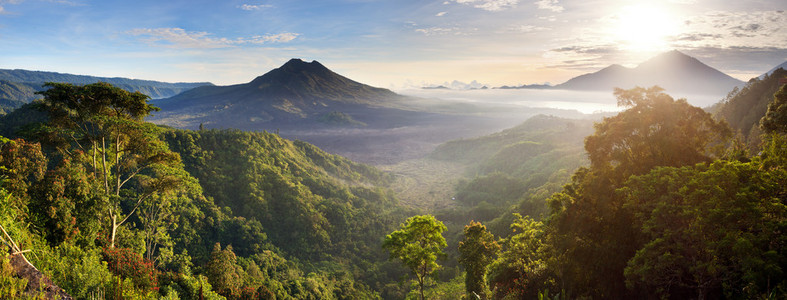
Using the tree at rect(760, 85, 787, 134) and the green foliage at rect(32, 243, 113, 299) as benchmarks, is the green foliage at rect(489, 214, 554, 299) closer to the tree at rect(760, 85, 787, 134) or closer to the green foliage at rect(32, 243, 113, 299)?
the tree at rect(760, 85, 787, 134)

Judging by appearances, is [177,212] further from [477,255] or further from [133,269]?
[477,255]

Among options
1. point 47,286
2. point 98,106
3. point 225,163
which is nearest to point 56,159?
point 225,163

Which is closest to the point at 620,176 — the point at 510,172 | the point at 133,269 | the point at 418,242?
the point at 418,242

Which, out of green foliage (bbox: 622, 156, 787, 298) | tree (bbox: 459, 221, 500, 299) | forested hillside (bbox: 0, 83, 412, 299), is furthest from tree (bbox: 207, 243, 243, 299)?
green foliage (bbox: 622, 156, 787, 298)

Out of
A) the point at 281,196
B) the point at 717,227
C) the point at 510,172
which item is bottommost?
the point at 510,172

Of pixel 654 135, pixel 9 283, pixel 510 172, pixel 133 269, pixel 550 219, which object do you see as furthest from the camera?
pixel 510 172

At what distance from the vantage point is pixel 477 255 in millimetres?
22312

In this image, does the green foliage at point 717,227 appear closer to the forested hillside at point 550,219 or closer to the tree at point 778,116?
the forested hillside at point 550,219

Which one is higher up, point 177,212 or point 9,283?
point 9,283

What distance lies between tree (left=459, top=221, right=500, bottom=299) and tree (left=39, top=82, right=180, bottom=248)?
17.1 metres

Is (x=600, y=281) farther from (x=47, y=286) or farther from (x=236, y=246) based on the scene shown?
(x=236, y=246)

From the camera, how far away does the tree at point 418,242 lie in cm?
2178

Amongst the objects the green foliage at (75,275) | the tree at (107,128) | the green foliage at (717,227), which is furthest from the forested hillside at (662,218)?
the tree at (107,128)

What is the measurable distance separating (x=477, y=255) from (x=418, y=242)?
386 centimetres
